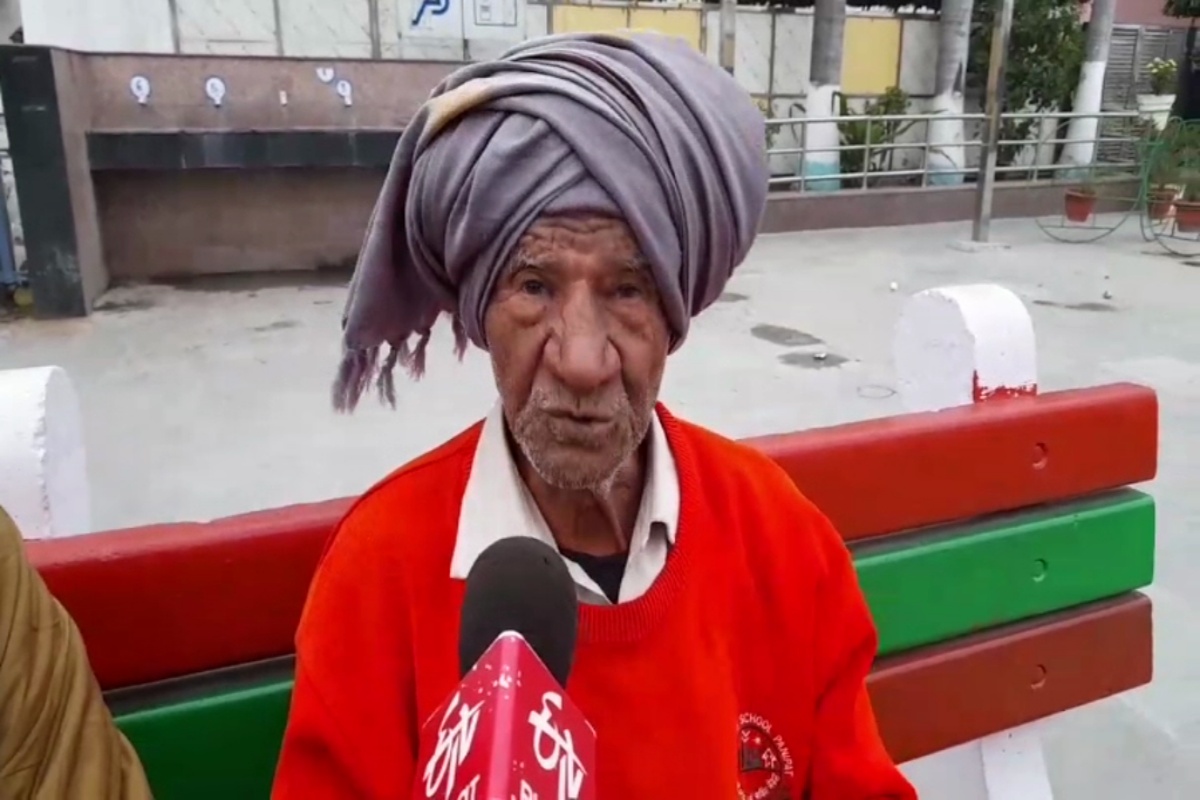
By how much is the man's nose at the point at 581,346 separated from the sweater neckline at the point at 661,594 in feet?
0.78

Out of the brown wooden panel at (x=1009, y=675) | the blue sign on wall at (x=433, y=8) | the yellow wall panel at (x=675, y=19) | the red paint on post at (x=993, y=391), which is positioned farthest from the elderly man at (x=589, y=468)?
the yellow wall panel at (x=675, y=19)

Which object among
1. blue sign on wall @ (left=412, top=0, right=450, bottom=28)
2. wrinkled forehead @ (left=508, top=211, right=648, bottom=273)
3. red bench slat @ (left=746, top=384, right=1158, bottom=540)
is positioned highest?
blue sign on wall @ (left=412, top=0, right=450, bottom=28)

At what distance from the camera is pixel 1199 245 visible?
10.2 metres

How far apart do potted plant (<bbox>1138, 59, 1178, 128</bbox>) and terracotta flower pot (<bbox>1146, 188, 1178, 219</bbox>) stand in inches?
142

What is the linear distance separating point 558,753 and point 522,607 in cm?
21

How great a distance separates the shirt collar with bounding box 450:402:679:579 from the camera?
45.4 inches

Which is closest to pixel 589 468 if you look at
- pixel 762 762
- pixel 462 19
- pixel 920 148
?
pixel 762 762

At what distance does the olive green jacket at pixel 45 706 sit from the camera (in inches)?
41.9

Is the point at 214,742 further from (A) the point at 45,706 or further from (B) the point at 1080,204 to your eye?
(B) the point at 1080,204

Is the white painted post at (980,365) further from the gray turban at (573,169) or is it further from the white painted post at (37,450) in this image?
the white painted post at (37,450)

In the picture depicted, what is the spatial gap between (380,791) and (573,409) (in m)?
0.44

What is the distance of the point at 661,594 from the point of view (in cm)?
119

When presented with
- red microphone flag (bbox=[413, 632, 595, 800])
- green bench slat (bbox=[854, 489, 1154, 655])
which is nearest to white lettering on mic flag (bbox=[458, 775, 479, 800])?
red microphone flag (bbox=[413, 632, 595, 800])

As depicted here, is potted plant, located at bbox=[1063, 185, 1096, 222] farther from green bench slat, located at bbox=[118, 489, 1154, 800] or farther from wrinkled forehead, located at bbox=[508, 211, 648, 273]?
wrinkled forehead, located at bbox=[508, 211, 648, 273]
